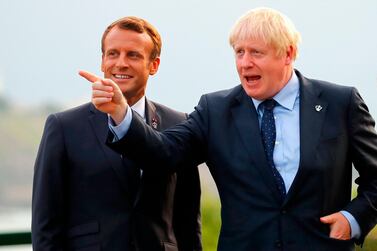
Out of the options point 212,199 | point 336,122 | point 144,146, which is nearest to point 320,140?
point 336,122

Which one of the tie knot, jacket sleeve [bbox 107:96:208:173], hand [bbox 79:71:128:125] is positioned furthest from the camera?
the tie knot

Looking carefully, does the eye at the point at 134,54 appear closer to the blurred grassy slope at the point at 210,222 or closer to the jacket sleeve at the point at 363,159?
the jacket sleeve at the point at 363,159

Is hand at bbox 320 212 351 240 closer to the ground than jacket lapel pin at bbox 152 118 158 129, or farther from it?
closer to the ground

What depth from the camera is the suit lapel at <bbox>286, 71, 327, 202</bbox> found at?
293 cm

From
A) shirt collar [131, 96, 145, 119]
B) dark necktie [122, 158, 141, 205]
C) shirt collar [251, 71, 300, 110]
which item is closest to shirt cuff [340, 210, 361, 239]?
shirt collar [251, 71, 300, 110]

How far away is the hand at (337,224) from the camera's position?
2.95 meters

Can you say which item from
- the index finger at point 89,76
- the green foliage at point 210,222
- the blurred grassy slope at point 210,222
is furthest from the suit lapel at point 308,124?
the green foliage at point 210,222

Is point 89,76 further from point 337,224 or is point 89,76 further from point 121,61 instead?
point 337,224

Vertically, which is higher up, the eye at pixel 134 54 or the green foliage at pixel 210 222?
the eye at pixel 134 54

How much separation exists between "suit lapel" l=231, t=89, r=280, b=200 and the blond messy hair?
0.20 meters

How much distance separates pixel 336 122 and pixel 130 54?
0.72m

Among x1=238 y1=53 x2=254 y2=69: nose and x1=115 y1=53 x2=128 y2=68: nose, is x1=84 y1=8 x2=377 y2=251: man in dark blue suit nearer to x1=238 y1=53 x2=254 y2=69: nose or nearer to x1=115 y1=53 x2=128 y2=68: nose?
x1=238 y1=53 x2=254 y2=69: nose

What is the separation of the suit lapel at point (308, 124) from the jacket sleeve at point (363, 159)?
0.10m

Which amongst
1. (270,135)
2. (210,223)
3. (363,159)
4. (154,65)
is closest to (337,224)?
(363,159)
